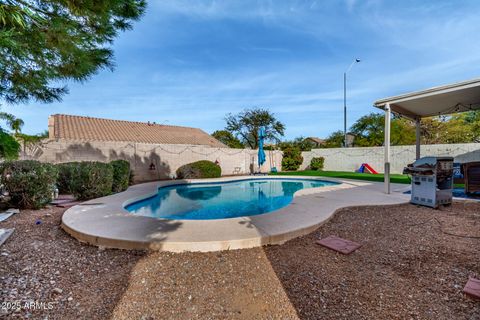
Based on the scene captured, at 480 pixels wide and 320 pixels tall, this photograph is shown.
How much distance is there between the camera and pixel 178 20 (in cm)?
794

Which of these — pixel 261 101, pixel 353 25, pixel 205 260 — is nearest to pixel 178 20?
pixel 353 25

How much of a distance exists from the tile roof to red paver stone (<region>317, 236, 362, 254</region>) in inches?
605

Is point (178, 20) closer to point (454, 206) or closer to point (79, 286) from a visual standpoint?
point (79, 286)

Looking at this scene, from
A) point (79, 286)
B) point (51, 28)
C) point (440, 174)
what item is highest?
point (51, 28)

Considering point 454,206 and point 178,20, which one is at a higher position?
point 178,20

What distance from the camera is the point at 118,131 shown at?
60.7 feet

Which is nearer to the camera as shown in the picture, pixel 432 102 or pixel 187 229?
pixel 187 229

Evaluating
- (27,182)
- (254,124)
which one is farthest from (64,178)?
(254,124)

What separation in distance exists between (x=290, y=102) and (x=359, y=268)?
19.9 metres

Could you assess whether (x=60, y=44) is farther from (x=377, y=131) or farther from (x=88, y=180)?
(x=377, y=131)

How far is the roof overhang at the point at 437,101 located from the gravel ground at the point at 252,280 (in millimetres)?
3750

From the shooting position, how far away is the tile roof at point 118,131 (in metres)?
15.8

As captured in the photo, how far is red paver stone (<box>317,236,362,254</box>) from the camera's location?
2.88m

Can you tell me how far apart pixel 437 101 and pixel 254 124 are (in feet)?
66.7
